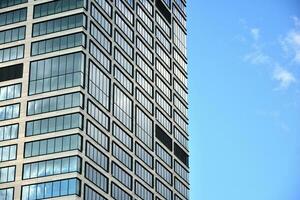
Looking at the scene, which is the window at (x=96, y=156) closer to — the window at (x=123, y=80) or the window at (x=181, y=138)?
the window at (x=123, y=80)

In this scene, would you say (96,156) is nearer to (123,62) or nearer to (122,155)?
(122,155)

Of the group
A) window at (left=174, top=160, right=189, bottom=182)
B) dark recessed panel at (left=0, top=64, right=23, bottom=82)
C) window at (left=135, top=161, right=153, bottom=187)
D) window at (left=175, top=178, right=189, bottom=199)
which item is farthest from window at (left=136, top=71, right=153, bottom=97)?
dark recessed panel at (left=0, top=64, right=23, bottom=82)

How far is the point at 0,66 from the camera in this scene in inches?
5566

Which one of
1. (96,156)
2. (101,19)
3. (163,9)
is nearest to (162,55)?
(163,9)

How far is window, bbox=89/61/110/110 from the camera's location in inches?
5399

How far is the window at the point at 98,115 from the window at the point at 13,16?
19660 millimetres

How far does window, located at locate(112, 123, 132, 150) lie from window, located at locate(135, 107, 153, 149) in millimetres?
4147

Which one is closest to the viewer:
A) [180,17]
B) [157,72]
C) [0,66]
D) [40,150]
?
[40,150]

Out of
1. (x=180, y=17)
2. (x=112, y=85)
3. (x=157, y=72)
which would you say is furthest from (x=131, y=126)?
(x=180, y=17)

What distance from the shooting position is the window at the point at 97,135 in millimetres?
133375

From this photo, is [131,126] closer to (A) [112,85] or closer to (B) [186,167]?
(A) [112,85]

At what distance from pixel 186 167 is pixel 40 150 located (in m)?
51.7

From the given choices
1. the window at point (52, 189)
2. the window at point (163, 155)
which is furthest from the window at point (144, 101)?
the window at point (52, 189)

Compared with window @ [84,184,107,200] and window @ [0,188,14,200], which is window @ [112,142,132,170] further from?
window @ [0,188,14,200]
